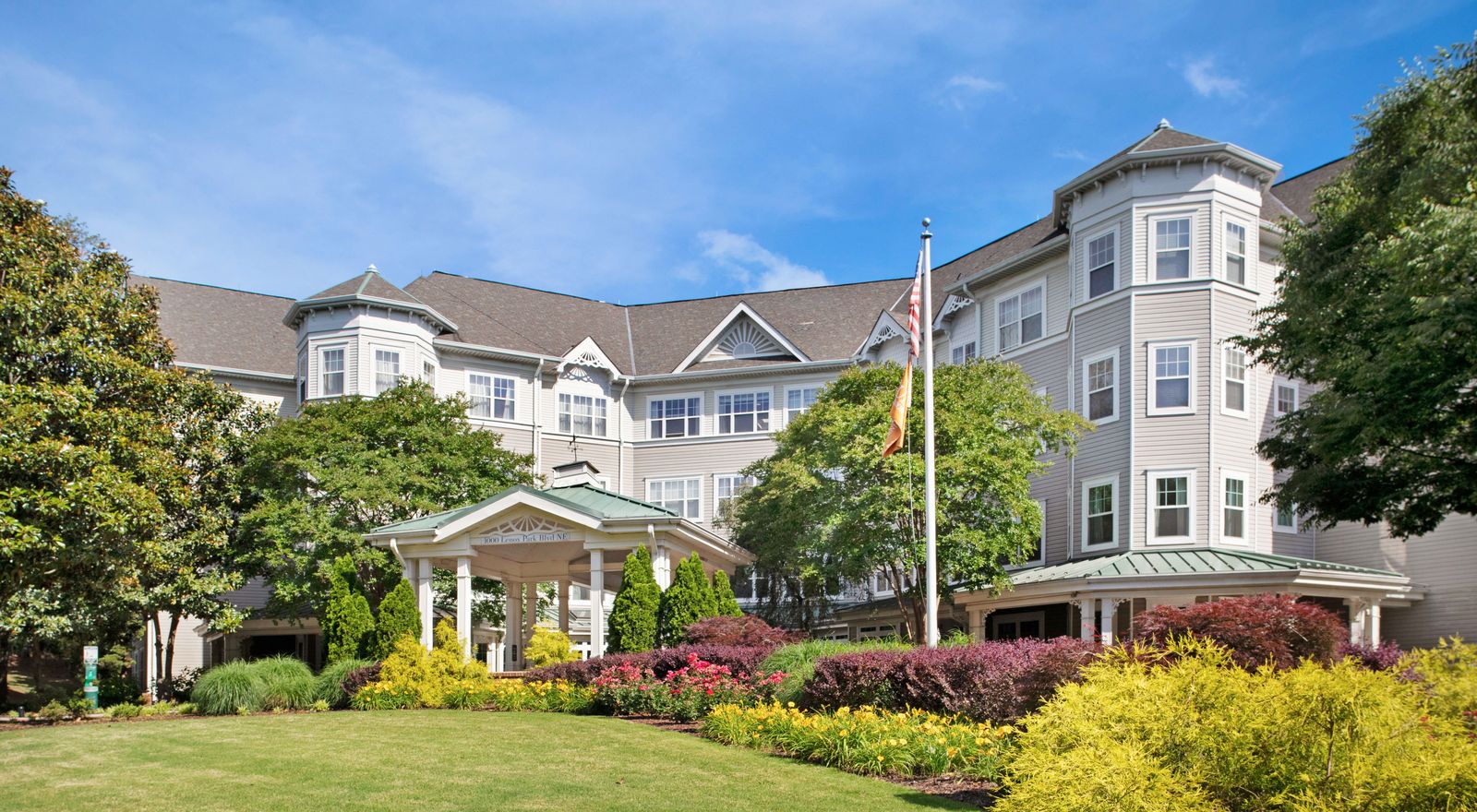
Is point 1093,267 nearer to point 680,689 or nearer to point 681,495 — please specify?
point 680,689

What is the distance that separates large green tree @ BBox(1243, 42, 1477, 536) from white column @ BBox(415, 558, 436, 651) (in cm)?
1746

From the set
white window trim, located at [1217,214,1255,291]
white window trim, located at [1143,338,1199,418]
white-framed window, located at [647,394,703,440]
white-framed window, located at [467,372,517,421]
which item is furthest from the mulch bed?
white-framed window, located at [647,394,703,440]

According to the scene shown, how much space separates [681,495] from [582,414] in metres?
4.49

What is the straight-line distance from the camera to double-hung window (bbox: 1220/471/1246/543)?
92.0 ft

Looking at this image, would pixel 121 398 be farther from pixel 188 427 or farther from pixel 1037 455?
pixel 1037 455

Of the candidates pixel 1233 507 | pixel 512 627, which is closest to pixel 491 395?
pixel 512 627

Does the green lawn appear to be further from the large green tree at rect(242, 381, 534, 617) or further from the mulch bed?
the large green tree at rect(242, 381, 534, 617)

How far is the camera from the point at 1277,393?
29703mm

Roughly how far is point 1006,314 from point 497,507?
16.5 metres

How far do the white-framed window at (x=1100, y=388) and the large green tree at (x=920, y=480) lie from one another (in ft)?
4.23

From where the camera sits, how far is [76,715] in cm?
2353

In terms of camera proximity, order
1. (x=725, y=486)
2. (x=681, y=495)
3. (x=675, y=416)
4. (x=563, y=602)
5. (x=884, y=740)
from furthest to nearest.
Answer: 1. (x=675, y=416)
2. (x=681, y=495)
3. (x=725, y=486)
4. (x=563, y=602)
5. (x=884, y=740)

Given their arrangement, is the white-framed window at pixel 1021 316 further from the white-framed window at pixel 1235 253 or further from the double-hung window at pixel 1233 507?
the double-hung window at pixel 1233 507

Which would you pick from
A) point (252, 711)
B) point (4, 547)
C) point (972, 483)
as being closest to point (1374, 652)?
point (972, 483)
